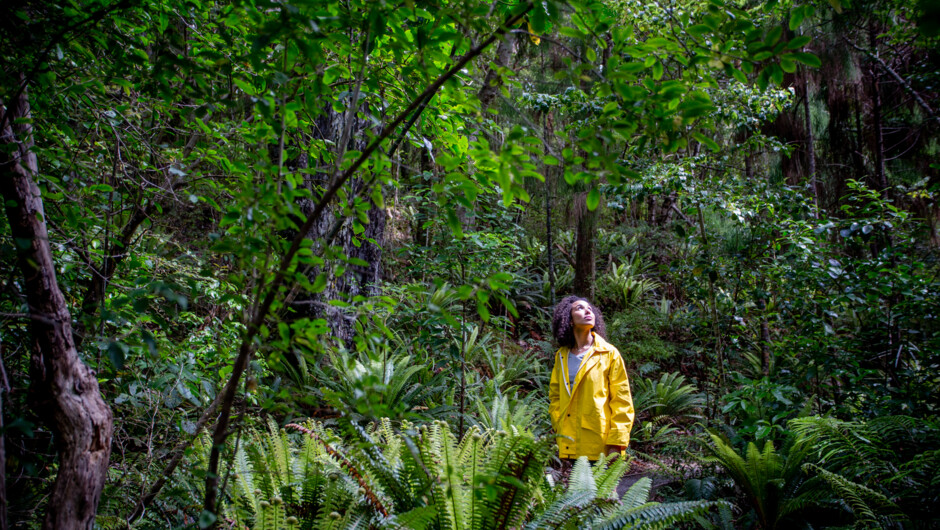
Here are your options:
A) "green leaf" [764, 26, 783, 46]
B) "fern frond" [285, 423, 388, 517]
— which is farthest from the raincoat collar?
"green leaf" [764, 26, 783, 46]

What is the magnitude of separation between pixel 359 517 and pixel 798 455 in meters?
2.99

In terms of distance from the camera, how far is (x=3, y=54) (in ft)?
5.29

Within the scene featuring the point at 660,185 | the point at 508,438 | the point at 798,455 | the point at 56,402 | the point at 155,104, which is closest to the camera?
the point at 56,402

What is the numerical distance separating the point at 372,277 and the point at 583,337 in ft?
8.73

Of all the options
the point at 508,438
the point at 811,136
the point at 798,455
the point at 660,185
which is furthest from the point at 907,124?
the point at 508,438

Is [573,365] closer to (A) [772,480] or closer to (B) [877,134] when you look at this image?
(A) [772,480]

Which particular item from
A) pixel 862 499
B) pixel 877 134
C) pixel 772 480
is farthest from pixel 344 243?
pixel 877 134

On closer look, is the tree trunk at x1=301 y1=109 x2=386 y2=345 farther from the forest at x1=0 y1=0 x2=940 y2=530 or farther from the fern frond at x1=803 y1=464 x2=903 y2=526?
the fern frond at x1=803 y1=464 x2=903 y2=526

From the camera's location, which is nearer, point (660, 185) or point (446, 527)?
point (446, 527)

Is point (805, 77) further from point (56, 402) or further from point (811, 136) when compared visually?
point (56, 402)

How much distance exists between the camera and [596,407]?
138 inches

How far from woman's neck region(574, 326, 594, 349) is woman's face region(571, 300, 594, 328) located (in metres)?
0.04

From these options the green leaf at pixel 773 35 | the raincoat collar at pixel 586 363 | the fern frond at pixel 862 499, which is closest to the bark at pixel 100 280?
the green leaf at pixel 773 35

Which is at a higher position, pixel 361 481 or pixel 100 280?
pixel 100 280
